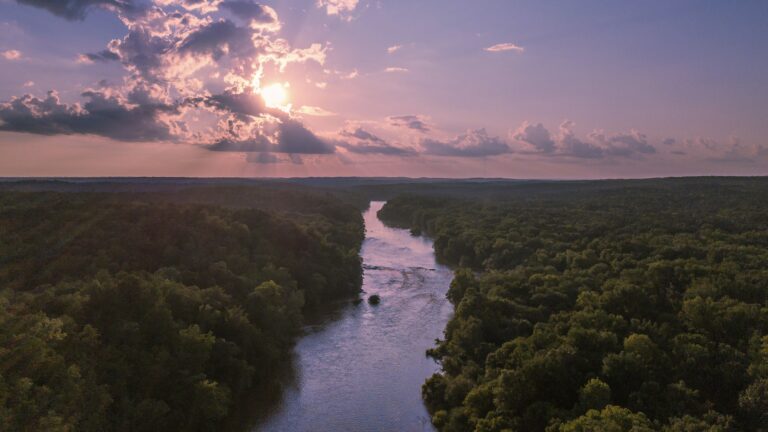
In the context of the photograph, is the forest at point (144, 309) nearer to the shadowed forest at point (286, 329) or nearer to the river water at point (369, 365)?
the shadowed forest at point (286, 329)

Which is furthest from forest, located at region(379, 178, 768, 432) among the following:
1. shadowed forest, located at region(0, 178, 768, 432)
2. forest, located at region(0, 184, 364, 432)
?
forest, located at region(0, 184, 364, 432)

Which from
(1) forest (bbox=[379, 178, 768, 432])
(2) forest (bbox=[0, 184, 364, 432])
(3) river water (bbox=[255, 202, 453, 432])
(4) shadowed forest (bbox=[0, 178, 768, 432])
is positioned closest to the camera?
(2) forest (bbox=[0, 184, 364, 432])

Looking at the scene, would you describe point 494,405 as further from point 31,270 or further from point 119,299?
point 31,270

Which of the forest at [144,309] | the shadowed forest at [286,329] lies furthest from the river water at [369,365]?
the forest at [144,309]

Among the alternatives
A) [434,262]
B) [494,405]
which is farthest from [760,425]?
[434,262]

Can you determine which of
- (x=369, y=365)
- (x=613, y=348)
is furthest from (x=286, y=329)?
(x=613, y=348)

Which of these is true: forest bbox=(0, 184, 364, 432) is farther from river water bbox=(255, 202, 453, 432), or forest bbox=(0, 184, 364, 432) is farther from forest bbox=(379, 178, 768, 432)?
forest bbox=(379, 178, 768, 432)

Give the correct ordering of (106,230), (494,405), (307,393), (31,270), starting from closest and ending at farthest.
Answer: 1. (494,405)
2. (307,393)
3. (31,270)
4. (106,230)

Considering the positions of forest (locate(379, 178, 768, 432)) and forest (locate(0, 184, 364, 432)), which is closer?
forest (locate(0, 184, 364, 432))
